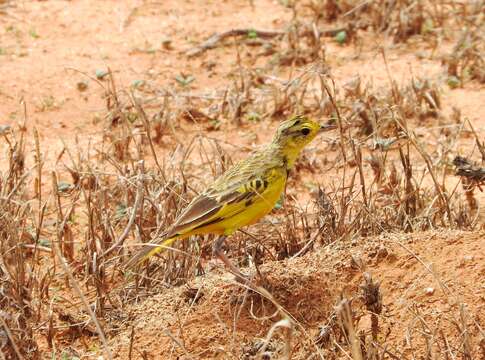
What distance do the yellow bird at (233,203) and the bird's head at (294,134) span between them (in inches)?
1.8

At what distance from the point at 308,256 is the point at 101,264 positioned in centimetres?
133

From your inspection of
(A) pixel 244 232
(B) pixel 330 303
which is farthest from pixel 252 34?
(B) pixel 330 303

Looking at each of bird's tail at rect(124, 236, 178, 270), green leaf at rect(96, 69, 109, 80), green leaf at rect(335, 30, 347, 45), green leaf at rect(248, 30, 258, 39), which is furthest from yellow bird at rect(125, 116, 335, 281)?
green leaf at rect(248, 30, 258, 39)

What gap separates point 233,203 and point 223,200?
0.07 metres

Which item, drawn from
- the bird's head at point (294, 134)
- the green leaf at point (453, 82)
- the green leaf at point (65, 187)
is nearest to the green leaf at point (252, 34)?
the green leaf at point (453, 82)

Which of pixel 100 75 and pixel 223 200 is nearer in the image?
pixel 223 200

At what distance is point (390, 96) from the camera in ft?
31.6

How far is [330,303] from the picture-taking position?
6172mm

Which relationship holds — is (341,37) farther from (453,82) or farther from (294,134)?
(294,134)

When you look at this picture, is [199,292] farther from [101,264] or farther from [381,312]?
[381,312]

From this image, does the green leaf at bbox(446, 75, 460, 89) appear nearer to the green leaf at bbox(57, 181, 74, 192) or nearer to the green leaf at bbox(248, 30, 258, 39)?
the green leaf at bbox(248, 30, 258, 39)

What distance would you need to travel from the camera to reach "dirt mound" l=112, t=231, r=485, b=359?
5617 millimetres

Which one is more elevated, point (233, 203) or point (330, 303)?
point (233, 203)

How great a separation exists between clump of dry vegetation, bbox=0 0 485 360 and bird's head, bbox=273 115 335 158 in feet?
1.18
